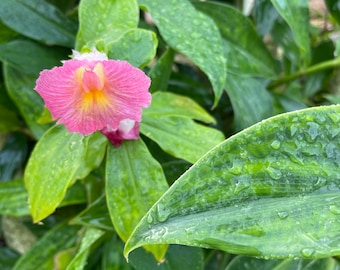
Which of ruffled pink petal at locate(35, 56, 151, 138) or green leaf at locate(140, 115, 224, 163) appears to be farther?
green leaf at locate(140, 115, 224, 163)

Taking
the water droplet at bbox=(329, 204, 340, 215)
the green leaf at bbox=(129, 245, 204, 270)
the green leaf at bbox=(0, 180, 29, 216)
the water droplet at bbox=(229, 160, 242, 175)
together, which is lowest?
the green leaf at bbox=(0, 180, 29, 216)

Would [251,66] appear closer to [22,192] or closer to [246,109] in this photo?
[246,109]

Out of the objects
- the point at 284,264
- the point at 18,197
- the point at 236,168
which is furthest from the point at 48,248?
the point at 236,168

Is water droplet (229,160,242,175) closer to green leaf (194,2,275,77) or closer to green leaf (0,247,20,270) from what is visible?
green leaf (194,2,275,77)

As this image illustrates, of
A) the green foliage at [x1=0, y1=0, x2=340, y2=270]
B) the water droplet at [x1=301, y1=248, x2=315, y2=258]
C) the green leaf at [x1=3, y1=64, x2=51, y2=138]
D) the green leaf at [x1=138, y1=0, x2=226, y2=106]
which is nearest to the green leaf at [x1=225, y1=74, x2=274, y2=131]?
the green foliage at [x1=0, y1=0, x2=340, y2=270]

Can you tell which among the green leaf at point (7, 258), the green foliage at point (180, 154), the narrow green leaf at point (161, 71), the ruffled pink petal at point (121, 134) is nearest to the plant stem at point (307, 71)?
the green foliage at point (180, 154)

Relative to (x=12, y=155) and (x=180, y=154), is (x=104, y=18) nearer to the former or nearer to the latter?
(x=180, y=154)

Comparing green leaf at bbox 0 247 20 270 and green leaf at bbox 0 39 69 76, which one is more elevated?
green leaf at bbox 0 39 69 76

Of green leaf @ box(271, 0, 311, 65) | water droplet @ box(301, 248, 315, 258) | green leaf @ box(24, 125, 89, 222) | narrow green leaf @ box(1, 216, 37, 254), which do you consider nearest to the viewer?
water droplet @ box(301, 248, 315, 258)
